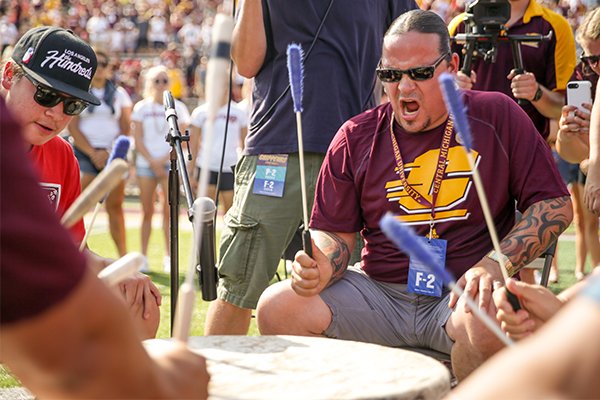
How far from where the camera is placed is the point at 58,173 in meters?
3.68

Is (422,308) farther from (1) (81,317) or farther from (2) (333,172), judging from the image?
(1) (81,317)

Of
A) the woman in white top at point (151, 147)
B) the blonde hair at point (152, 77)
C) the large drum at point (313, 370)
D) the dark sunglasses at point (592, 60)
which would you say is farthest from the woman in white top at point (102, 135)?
the large drum at point (313, 370)

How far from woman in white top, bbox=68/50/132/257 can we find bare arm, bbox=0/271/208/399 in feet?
22.6

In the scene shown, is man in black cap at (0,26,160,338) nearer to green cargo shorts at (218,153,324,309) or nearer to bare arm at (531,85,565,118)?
green cargo shorts at (218,153,324,309)

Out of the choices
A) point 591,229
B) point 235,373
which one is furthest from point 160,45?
point 235,373

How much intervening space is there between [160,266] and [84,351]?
27.0ft

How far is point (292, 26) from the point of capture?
4324mm

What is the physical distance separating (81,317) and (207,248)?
2.23 meters

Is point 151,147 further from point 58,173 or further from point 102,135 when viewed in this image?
point 58,173

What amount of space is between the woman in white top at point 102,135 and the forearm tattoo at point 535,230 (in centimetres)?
525

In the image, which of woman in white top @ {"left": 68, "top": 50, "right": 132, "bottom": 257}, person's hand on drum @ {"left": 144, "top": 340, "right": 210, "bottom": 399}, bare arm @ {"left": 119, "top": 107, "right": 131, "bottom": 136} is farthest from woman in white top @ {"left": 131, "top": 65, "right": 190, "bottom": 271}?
person's hand on drum @ {"left": 144, "top": 340, "right": 210, "bottom": 399}

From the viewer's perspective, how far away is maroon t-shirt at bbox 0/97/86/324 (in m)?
1.26

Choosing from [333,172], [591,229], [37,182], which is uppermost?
[37,182]

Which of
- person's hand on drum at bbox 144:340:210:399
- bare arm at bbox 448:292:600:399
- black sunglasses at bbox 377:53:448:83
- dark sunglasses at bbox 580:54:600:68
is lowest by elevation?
person's hand on drum at bbox 144:340:210:399
